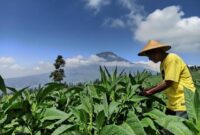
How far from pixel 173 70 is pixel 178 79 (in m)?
0.12

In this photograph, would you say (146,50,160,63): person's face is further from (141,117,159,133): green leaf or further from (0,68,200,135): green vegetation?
(141,117,159,133): green leaf

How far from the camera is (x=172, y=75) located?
5137mm

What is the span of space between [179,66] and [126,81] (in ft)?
5.17

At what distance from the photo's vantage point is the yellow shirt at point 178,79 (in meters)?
5.20

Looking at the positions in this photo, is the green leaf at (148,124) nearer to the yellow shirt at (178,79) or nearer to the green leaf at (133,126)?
the green leaf at (133,126)

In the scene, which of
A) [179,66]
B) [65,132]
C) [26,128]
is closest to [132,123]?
[65,132]

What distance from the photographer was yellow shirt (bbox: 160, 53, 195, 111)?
5.20 metres

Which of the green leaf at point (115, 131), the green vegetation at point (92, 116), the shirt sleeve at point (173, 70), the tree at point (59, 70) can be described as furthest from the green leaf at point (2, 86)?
the tree at point (59, 70)

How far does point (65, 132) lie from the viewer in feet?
7.35

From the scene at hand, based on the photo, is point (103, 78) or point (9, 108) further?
point (103, 78)

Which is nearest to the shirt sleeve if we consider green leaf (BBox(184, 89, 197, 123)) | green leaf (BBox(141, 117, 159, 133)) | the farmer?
the farmer

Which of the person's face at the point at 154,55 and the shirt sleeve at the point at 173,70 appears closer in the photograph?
the shirt sleeve at the point at 173,70

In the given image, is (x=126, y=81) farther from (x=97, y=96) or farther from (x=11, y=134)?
(x=11, y=134)

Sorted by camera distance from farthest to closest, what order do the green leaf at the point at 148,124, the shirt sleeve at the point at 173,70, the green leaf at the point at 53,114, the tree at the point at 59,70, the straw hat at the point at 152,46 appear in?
the tree at the point at 59,70 → the straw hat at the point at 152,46 → the shirt sleeve at the point at 173,70 → the green leaf at the point at 148,124 → the green leaf at the point at 53,114
